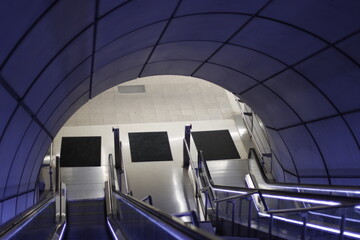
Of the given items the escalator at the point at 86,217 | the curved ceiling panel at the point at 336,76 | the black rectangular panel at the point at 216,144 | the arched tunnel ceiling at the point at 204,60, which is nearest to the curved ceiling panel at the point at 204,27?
the arched tunnel ceiling at the point at 204,60

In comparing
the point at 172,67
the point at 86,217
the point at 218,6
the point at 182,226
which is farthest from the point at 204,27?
the point at 86,217

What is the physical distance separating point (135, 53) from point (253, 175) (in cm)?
669

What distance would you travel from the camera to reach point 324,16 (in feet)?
20.7

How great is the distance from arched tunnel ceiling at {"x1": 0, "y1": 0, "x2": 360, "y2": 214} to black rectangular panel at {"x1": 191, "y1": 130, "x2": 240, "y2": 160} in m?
5.00

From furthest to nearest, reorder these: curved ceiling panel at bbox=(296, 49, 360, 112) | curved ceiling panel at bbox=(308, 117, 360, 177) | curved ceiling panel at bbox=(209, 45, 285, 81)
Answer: curved ceiling panel at bbox=(209, 45, 285, 81) → curved ceiling panel at bbox=(308, 117, 360, 177) → curved ceiling panel at bbox=(296, 49, 360, 112)

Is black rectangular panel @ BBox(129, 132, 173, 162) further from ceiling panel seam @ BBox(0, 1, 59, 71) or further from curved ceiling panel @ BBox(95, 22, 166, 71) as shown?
ceiling panel seam @ BBox(0, 1, 59, 71)

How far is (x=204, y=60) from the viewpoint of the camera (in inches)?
391

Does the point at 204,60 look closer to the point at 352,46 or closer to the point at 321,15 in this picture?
the point at 321,15

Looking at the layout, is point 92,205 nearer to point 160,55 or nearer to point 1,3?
point 160,55

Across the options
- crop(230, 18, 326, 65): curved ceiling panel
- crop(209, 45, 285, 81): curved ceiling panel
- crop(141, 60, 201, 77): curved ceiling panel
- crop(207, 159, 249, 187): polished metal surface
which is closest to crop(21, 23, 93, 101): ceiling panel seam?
crop(230, 18, 326, 65): curved ceiling panel

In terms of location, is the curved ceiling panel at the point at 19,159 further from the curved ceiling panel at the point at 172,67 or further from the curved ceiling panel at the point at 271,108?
the curved ceiling panel at the point at 271,108

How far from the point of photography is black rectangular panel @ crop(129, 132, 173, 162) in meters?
Answer: 16.0

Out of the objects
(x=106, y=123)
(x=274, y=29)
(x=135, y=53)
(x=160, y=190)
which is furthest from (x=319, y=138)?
(x=106, y=123)

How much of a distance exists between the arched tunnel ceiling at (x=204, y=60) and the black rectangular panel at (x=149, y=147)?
557cm
